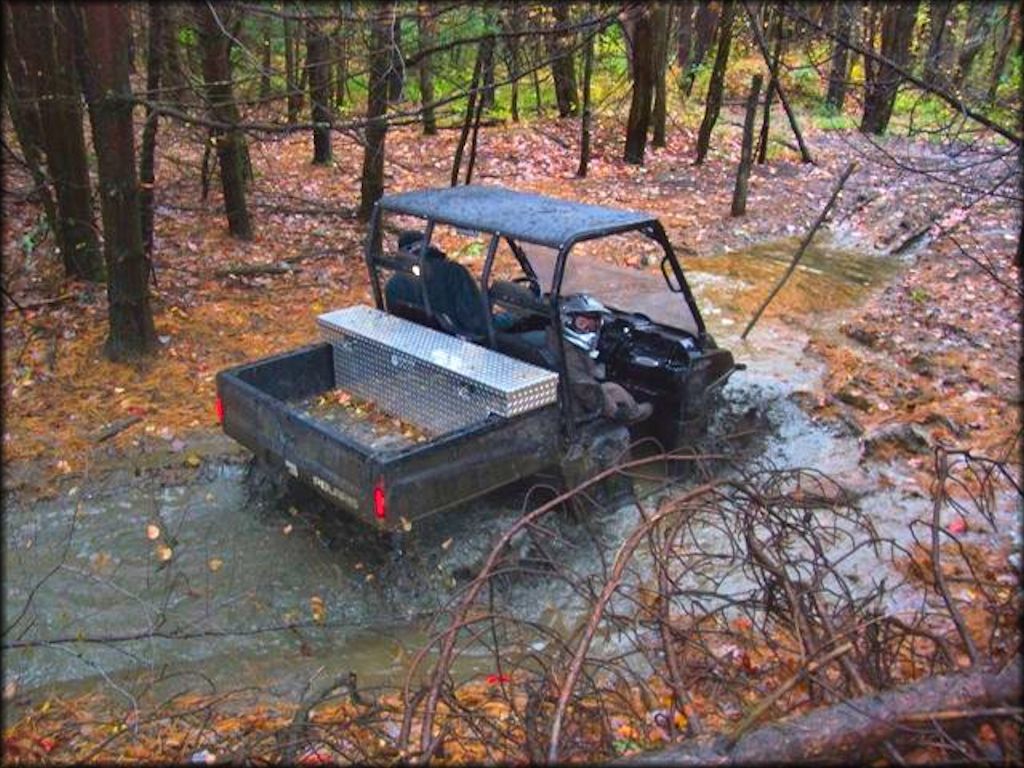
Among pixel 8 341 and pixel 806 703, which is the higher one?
pixel 806 703

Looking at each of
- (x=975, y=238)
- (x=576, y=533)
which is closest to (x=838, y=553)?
(x=576, y=533)

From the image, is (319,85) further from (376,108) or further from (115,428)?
(376,108)

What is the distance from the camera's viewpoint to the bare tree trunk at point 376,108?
26.8 feet

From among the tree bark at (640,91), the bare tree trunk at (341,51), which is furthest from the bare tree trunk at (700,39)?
the bare tree trunk at (341,51)

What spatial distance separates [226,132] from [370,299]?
227cm

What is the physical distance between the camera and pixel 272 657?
15.6 ft

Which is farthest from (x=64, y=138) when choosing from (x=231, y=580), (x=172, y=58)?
(x=231, y=580)

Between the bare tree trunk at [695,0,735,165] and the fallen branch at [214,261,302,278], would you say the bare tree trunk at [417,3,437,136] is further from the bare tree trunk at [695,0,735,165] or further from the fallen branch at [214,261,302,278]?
the bare tree trunk at [695,0,735,165]

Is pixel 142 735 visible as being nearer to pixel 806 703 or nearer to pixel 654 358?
pixel 806 703

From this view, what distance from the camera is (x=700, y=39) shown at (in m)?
24.8

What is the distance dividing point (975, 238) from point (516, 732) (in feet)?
35.5

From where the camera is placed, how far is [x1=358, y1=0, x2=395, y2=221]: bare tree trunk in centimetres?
816

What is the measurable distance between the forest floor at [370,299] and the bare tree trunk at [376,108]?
2.03 feet

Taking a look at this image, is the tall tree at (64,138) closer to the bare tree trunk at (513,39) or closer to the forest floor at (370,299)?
the forest floor at (370,299)
